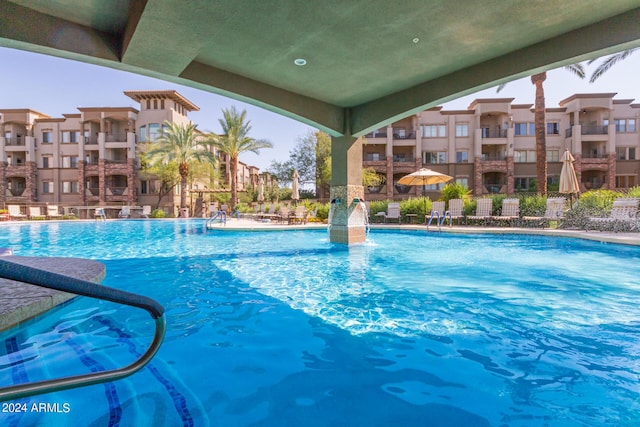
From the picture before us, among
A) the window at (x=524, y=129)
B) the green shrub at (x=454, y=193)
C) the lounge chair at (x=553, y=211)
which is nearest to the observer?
the lounge chair at (x=553, y=211)

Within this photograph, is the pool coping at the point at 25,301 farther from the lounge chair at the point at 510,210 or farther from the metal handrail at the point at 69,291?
the lounge chair at the point at 510,210

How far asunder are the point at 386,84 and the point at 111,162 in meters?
33.8

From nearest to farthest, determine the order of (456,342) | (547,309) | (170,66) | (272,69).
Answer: (456,342) → (547,309) → (170,66) → (272,69)

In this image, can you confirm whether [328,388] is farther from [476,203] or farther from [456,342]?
[476,203]

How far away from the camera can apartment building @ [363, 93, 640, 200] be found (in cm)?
3319

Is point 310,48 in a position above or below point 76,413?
above

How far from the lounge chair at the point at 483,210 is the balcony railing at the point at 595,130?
26.4 metres

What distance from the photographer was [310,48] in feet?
21.1

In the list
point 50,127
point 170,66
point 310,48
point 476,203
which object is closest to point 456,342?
point 310,48

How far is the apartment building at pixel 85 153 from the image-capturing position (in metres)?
33.0

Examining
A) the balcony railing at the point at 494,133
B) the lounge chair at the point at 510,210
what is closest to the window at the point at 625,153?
the balcony railing at the point at 494,133

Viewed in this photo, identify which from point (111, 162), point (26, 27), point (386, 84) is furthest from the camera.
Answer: point (111, 162)

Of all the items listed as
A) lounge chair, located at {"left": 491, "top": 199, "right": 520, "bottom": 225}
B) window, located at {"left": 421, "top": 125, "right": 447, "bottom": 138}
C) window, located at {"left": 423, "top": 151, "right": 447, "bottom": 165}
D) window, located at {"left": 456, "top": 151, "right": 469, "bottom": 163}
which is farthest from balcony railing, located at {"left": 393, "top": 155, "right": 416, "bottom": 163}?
lounge chair, located at {"left": 491, "top": 199, "right": 520, "bottom": 225}

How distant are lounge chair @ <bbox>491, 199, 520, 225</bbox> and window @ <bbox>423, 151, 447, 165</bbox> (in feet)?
68.7
